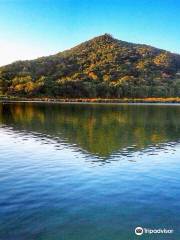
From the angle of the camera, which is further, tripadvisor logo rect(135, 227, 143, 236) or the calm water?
the calm water

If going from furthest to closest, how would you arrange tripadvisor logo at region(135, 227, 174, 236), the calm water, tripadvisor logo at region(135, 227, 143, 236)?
the calm water
tripadvisor logo at region(135, 227, 174, 236)
tripadvisor logo at region(135, 227, 143, 236)

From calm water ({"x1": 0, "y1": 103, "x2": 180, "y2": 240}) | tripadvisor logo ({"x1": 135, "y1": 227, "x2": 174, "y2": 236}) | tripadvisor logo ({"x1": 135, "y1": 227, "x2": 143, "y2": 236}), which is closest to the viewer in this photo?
tripadvisor logo ({"x1": 135, "y1": 227, "x2": 143, "y2": 236})

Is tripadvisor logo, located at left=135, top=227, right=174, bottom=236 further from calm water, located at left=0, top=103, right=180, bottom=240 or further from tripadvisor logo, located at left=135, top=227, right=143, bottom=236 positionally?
calm water, located at left=0, top=103, right=180, bottom=240

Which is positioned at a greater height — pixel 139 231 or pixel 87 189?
pixel 87 189

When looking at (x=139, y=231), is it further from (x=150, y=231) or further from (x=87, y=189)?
(x=87, y=189)

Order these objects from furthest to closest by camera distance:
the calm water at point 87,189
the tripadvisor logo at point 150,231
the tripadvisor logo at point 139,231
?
the calm water at point 87,189, the tripadvisor logo at point 150,231, the tripadvisor logo at point 139,231

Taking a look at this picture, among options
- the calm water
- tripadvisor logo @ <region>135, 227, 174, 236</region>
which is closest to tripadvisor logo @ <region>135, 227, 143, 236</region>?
tripadvisor logo @ <region>135, 227, 174, 236</region>

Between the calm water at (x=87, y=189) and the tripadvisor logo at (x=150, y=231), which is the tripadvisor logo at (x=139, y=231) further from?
the calm water at (x=87, y=189)

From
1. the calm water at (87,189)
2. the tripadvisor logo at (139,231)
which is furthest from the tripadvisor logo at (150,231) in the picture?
the calm water at (87,189)

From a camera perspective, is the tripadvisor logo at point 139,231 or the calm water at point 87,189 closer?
the tripadvisor logo at point 139,231

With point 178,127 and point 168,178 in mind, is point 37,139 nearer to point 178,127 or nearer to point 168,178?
point 168,178

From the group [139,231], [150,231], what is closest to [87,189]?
[139,231]

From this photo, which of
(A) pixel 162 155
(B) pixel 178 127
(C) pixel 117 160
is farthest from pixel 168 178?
(B) pixel 178 127

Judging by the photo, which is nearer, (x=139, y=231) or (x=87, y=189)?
(x=139, y=231)
